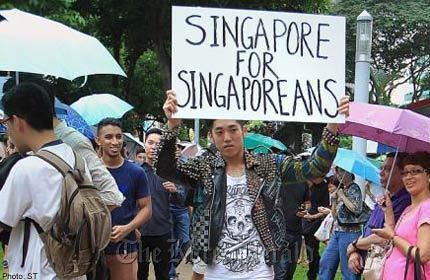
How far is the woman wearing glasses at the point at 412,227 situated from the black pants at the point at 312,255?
5.27m

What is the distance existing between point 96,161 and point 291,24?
1451 mm

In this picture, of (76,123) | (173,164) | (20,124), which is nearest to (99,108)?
(76,123)

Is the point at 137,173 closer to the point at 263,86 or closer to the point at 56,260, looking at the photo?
the point at 263,86

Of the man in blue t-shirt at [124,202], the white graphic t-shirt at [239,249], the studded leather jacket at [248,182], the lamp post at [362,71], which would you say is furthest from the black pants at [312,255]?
the white graphic t-shirt at [239,249]

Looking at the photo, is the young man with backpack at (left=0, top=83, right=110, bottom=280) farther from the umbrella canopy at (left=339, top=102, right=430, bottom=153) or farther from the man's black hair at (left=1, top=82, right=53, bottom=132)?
the umbrella canopy at (left=339, top=102, right=430, bottom=153)

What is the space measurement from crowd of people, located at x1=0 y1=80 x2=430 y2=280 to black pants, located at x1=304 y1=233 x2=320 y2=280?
13.1ft

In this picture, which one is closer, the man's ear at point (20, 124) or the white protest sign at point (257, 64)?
the man's ear at point (20, 124)

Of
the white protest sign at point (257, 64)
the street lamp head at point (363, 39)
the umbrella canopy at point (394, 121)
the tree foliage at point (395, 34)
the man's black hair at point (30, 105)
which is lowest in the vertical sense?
the umbrella canopy at point (394, 121)

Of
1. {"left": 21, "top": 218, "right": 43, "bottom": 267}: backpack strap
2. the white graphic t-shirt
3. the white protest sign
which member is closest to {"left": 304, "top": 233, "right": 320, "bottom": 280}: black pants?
the white graphic t-shirt

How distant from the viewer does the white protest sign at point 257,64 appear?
385cm

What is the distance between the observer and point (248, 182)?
4.06m

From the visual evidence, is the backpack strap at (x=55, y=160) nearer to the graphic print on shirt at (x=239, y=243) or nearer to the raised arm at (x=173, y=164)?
the raised arm at (x=173, y=164)

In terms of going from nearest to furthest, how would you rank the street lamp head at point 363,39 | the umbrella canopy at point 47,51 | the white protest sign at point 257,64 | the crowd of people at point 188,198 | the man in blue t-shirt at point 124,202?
the crowd of people at point 188,198, the white protest sign at point 257,64, the umbrella canopy at point 47,51, the man in blue t-shirt at point 124,202, the street lamp head at point 363,39

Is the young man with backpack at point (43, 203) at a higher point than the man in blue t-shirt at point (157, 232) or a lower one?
higher
